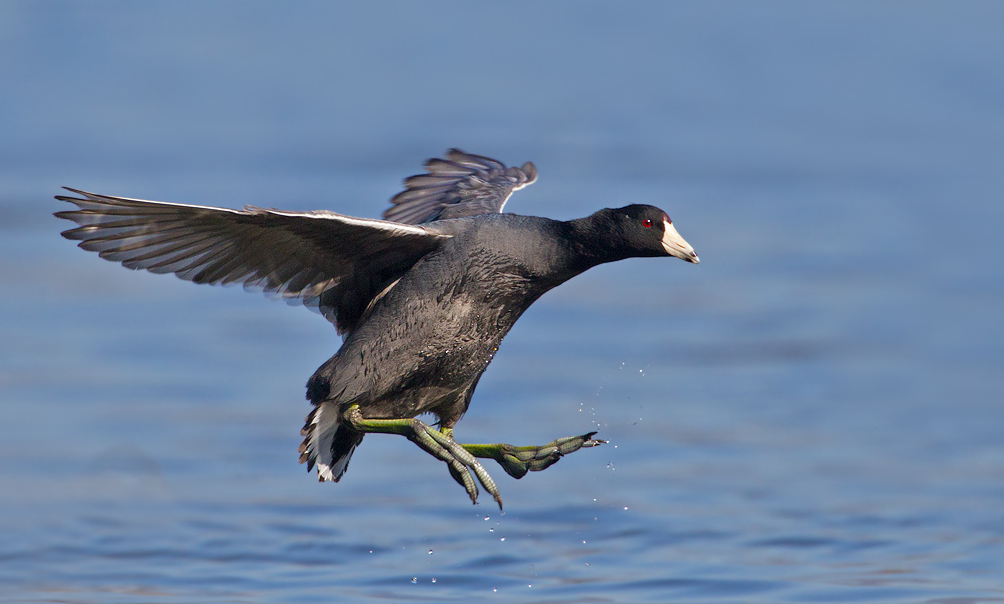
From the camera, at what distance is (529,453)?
7.03m

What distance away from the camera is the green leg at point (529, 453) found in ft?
22.6

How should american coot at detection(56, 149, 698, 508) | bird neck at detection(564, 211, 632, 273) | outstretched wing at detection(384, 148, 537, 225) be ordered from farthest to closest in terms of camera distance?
outstretched wing at detection(384, 148, 537, 225)
bird neck at detection(564, 211, 632, 273)
american coot at detection(56, 149, 698, 508)

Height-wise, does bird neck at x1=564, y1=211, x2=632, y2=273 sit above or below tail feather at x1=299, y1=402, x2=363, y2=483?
above

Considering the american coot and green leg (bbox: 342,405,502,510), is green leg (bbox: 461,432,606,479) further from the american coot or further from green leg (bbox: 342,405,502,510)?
green leg (bbox: 342,405,502,510)

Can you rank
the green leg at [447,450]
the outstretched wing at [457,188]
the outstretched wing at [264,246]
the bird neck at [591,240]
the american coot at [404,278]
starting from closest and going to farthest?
the outstretched wing at [264,246] < the american coot at [404,278] < the green leg at [447,450] < the bird neck at [591,240] < the outstretched wing at [457,188]

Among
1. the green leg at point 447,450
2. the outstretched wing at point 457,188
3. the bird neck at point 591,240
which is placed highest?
the outstretched wing at point 457,188

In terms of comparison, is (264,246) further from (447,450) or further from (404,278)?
(447,450)

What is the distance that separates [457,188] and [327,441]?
2010mm

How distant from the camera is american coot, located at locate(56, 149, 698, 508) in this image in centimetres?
671

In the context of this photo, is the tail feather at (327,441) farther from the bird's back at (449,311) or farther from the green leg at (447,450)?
the green leg at (447,450)

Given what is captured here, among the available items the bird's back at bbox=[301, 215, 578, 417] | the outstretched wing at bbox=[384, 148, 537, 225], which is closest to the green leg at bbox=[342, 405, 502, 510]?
the bird's back at bbox=[301, 215, 578, 417]

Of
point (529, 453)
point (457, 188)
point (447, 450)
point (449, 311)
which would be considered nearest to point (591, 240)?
point (449, 311)

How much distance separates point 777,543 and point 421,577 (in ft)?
6.89

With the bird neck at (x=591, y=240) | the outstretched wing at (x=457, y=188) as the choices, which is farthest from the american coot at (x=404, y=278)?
the outstretched wing at (x=457, y=188)
